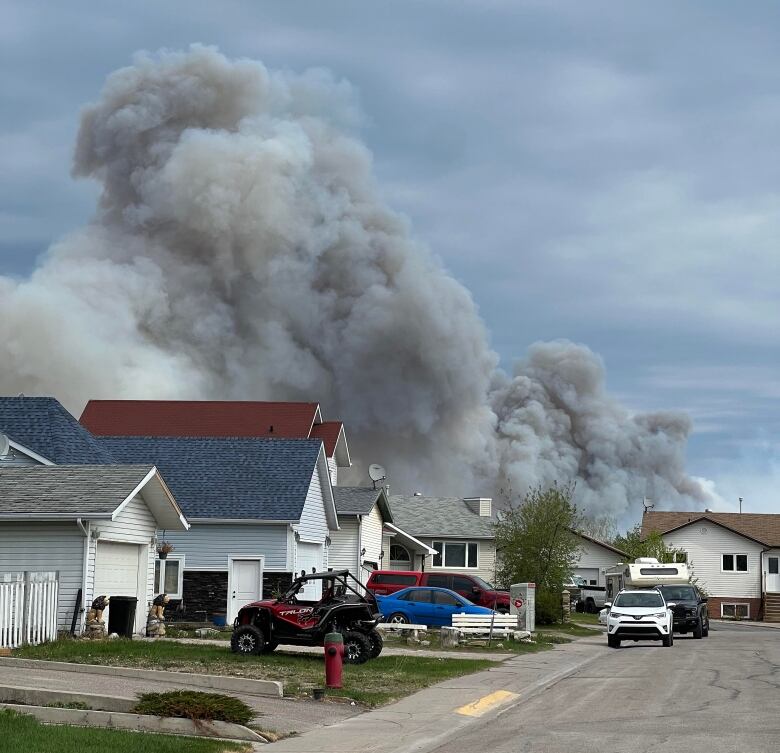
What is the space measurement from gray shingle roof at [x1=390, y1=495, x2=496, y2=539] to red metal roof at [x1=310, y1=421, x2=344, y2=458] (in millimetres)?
7767

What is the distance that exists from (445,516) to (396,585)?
26668 millimetres

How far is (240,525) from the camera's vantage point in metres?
35.5

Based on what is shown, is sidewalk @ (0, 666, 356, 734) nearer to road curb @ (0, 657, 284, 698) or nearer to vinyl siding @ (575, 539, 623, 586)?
road curb @ (0, 657, 284, 698)

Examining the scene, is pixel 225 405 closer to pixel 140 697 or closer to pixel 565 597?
pixel 565 597

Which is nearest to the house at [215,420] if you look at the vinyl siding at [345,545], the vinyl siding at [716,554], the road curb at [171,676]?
the vinyl siding at [345,545]

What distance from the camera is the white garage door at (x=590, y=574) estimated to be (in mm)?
79188

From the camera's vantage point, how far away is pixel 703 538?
7519cm

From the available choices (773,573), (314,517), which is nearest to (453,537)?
(773,573)

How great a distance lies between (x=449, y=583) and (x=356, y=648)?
68.8ft

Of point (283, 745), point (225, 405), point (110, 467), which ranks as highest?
point (225, 405)

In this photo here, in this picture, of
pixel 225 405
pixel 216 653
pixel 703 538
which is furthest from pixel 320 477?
pixel 703 538

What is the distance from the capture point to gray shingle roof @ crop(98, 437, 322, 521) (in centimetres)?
3556

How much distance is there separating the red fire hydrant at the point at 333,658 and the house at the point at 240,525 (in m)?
17.2

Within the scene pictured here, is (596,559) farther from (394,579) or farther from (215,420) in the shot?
(394,579)
